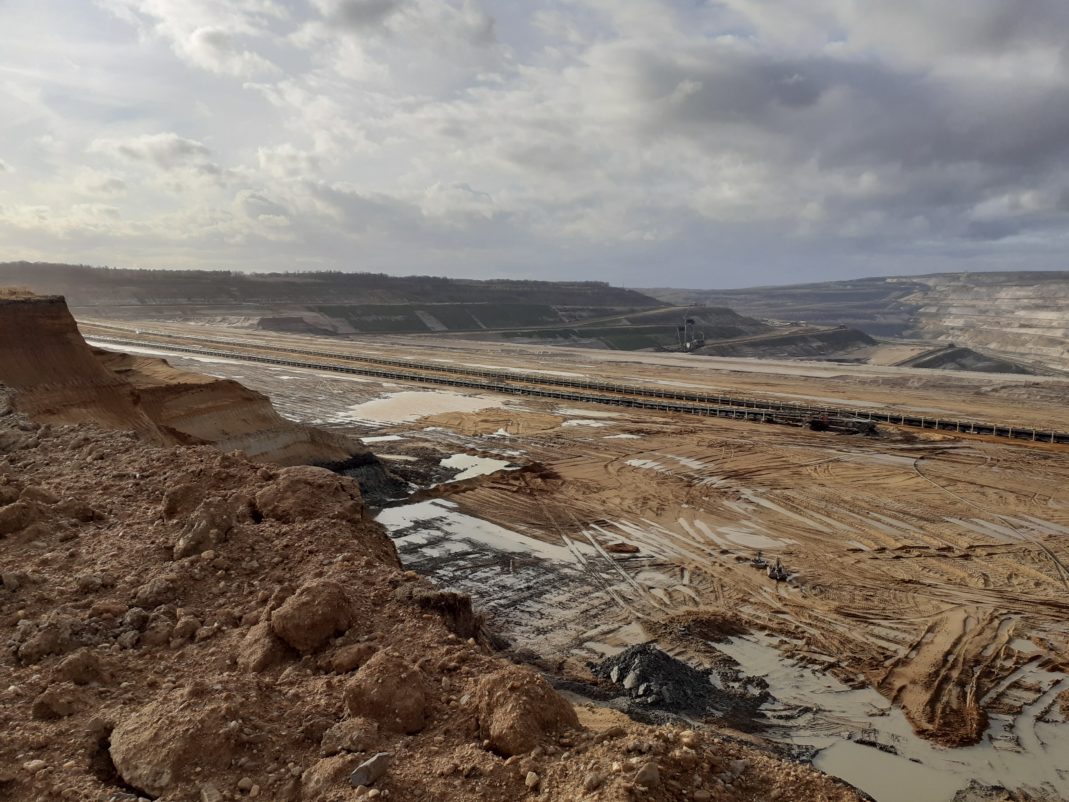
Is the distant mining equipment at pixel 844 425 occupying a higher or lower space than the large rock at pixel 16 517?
lower

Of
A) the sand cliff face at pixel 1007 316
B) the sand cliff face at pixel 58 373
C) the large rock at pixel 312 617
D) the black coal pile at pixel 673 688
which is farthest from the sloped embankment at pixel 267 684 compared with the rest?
the sand cliff face at pixel 1007 316

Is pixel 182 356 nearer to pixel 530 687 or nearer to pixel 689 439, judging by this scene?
pixel 689 439

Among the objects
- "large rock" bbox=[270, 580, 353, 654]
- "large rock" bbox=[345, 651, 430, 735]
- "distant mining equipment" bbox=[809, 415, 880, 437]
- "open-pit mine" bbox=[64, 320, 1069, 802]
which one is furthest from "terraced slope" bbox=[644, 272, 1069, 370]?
"large rock" bbox=[345, 651, 430, 735]

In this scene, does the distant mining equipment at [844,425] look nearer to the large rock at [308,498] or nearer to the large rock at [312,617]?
the large rock at [308,498]

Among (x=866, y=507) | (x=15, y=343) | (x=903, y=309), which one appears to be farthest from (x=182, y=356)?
(x=903, y=309)

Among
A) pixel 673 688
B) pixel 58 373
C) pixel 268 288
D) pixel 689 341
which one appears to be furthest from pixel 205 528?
pixel 268 288

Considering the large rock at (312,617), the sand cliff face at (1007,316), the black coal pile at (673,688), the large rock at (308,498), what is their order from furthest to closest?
the sand cliff face at (1007,316), the black coal pile at (673,688), the large rock at (308,498), the large rock at (312,617)

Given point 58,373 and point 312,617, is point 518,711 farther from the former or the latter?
point 58,373
